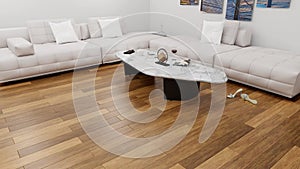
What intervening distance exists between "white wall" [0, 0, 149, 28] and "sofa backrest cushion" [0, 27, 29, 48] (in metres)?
0.31

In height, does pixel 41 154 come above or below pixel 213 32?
below

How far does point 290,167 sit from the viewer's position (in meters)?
1.84

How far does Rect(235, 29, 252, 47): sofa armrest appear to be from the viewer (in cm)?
401

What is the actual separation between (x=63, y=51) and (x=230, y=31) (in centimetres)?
293

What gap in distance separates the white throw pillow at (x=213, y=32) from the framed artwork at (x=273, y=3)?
678mm

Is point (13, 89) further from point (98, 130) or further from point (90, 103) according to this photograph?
point (98, 130)

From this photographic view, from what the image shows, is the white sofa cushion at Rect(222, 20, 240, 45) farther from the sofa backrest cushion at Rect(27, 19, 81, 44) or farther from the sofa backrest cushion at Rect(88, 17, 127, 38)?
the sofa backrest cushion at Rect(27, 19, 81, 44)

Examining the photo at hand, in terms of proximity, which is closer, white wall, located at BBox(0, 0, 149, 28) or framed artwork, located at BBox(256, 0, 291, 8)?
framed artwork, located at BBox(256, 0, 291, 8)

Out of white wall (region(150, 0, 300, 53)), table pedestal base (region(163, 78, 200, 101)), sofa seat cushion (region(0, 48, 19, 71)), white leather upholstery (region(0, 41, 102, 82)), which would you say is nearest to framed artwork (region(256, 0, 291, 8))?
white wall (region(150, 0, 300, 53))

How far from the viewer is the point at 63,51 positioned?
3.78 m

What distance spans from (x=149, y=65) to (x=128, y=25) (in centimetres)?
305

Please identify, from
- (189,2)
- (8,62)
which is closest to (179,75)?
(8,62)

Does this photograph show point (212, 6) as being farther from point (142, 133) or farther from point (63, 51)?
point (142, 133)

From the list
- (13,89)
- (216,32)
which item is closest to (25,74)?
(13,89)
